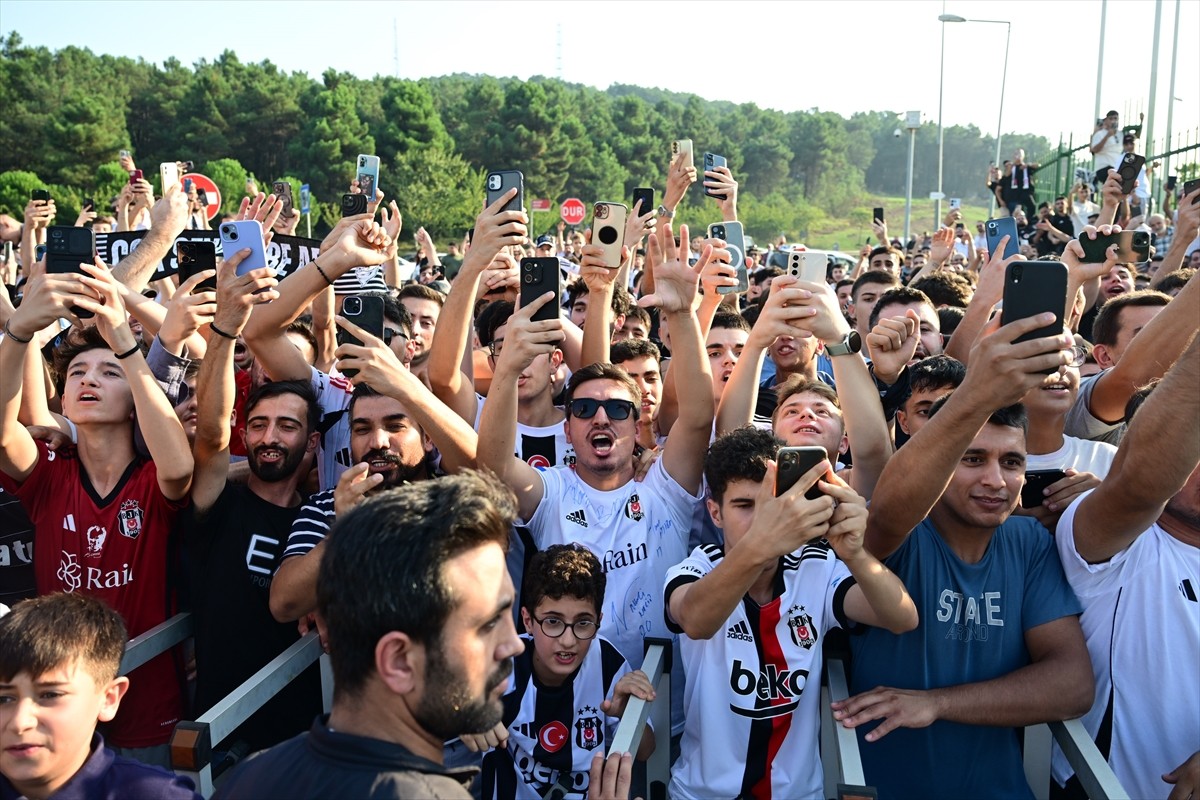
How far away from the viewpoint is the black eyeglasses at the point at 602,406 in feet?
13.0

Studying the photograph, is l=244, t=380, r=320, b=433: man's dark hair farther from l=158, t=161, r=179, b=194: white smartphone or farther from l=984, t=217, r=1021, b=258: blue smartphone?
l=984, t=217, r=1021, b=258: blue smartphone

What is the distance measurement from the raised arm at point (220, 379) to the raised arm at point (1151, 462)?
3.02 m

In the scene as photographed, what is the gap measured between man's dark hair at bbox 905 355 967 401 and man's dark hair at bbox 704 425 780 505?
2.79 feet

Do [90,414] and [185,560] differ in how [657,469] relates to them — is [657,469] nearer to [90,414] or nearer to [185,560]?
[185,560]

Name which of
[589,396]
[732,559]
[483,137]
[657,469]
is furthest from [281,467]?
[483,137]

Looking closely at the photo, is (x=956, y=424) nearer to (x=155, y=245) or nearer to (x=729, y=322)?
(x=729, y=322)

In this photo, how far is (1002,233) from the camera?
5.23m

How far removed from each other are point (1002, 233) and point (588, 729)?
356 cm

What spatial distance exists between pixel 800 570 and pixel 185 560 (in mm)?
2453

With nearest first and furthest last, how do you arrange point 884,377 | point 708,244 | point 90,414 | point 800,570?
point 800,570
point 90,414
point 884,377
point 708,244

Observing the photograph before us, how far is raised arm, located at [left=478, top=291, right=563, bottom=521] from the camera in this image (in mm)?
3592

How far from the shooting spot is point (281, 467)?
3.87 meters

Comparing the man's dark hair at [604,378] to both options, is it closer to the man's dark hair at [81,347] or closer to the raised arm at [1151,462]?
the raised arm at [1151,462]

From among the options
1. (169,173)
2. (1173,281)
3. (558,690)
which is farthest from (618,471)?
(169,173)
